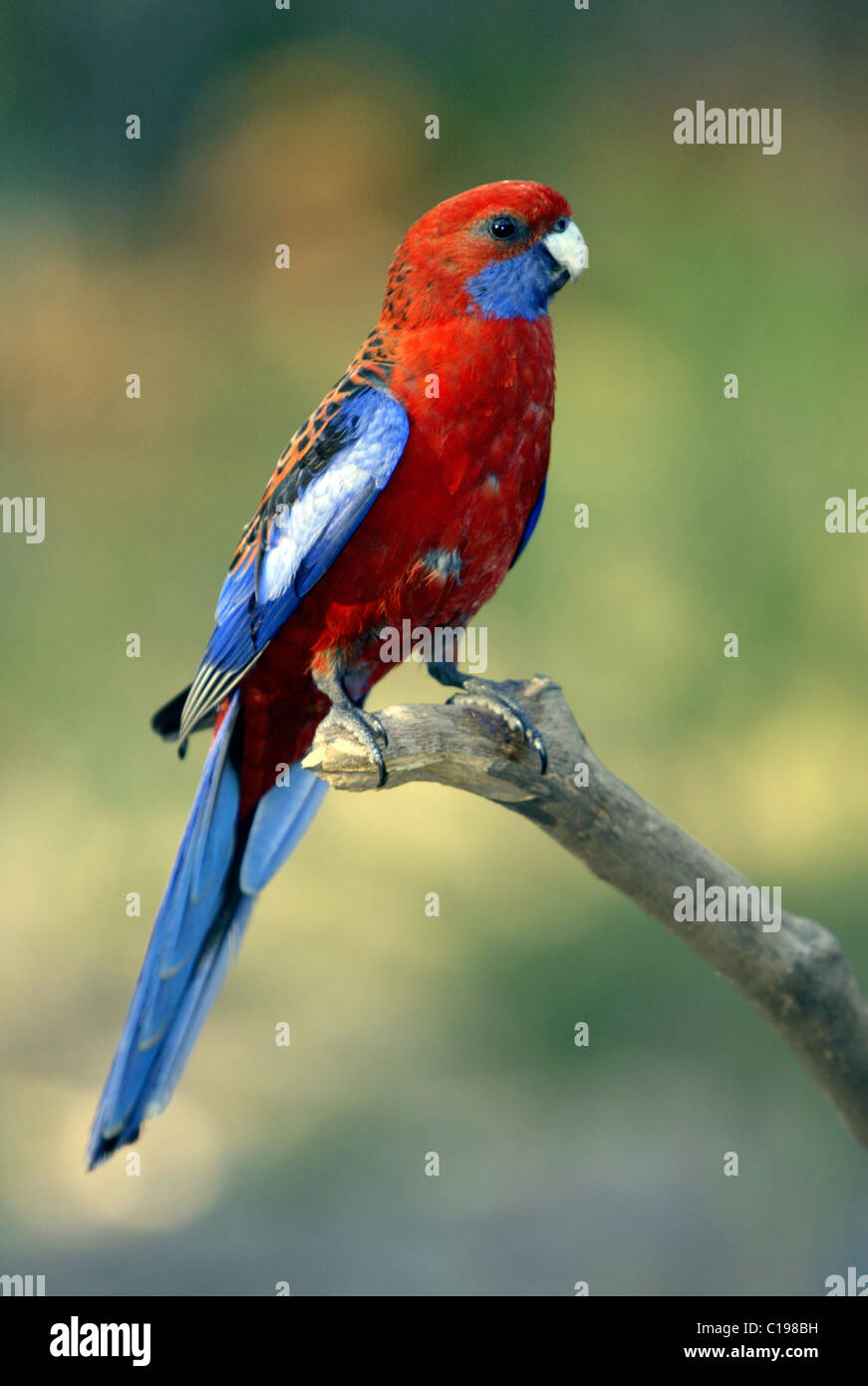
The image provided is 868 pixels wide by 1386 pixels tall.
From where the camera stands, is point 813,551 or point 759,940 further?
point 813,551

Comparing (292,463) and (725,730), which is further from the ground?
(292,463)

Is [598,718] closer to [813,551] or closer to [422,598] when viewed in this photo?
[813,551]

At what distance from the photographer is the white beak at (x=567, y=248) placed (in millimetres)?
1329

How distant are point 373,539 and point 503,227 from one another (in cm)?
36

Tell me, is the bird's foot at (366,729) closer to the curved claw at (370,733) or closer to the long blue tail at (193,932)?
the curved claw at (370,733)

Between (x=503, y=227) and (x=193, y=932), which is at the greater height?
(x=503, y=227)

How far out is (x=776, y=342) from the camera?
2.32m

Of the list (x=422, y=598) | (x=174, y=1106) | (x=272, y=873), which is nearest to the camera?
(x=422, y=598)

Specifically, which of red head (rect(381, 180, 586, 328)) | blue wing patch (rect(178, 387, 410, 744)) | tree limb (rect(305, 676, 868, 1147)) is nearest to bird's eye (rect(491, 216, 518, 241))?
red head (rect(381, 180, 586, 328))

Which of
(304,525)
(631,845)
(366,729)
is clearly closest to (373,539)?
(304,525)

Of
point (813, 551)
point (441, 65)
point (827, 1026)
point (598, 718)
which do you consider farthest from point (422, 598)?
point (441, 65)

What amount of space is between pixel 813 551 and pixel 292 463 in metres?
1.26

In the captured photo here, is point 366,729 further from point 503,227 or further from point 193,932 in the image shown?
point 503,227

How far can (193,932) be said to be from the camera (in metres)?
1.42
